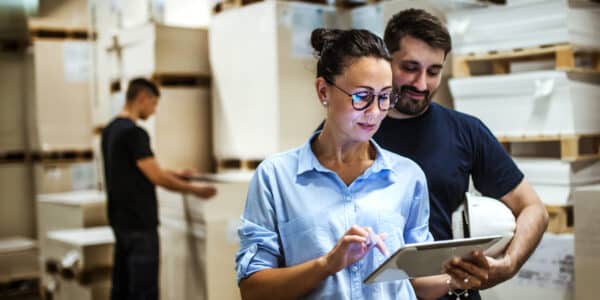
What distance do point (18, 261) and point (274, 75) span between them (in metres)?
3.68

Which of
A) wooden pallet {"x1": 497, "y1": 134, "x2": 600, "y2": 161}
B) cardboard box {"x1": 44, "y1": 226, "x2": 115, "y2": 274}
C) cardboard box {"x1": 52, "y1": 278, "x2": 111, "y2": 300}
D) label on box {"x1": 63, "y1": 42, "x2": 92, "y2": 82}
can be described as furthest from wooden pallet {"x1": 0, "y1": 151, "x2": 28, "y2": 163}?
wooden pallet {"x1": 497, "y1": 134, "x2": 600, "y2": 161}

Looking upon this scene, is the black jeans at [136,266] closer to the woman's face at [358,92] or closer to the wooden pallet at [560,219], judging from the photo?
the wooden pallet at [560,219]

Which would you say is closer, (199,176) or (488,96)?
(488,96)

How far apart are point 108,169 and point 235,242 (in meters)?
1.17

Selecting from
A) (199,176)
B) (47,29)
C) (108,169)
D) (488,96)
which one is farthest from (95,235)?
(488,96)

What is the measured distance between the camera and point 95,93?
6520mm

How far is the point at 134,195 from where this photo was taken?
185 inches

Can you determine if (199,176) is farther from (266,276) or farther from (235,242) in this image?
(266,276)

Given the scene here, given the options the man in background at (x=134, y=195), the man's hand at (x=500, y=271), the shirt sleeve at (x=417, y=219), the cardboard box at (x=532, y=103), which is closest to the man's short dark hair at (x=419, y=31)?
the shirt sleeve at (x=417, y=219)

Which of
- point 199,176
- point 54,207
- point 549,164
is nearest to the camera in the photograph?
point 549,164

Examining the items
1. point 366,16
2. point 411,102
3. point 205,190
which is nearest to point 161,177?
point 205,190

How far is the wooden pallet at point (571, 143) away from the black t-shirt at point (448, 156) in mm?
768

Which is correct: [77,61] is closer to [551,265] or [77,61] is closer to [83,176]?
[83,176]

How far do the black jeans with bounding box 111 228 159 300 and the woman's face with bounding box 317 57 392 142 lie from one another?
123 inches
